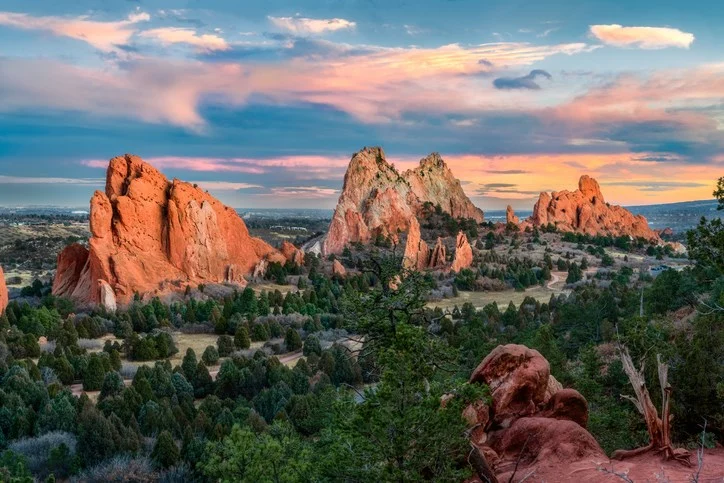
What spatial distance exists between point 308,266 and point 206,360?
146 feet

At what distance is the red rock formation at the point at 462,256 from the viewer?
9225cm

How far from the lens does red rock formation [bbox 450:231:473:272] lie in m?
92.2

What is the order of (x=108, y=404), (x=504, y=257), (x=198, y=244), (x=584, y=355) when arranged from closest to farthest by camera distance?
1. (x=584, y=355)
2. (x=108, y=404)
3. (x=198, y=244)
4. (x=504, y=257)

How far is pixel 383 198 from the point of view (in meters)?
119

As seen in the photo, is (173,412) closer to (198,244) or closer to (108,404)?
(108,404)

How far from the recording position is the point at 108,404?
30.7 m

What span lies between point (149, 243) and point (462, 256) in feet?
149

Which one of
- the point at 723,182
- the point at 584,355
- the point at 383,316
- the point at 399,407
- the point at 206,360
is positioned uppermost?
the point at 723,182

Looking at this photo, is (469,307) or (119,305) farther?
(119,305)

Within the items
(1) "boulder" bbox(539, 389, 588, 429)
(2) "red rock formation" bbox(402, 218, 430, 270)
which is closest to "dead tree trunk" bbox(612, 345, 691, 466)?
(1) "boulder" bbox(539, 389, 588, 429)

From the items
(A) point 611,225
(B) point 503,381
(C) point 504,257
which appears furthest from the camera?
(A) point 611,225

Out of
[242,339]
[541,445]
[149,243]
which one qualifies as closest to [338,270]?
[149,243]

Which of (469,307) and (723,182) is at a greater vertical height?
(723,182)

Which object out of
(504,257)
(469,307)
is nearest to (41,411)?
(469,307)
